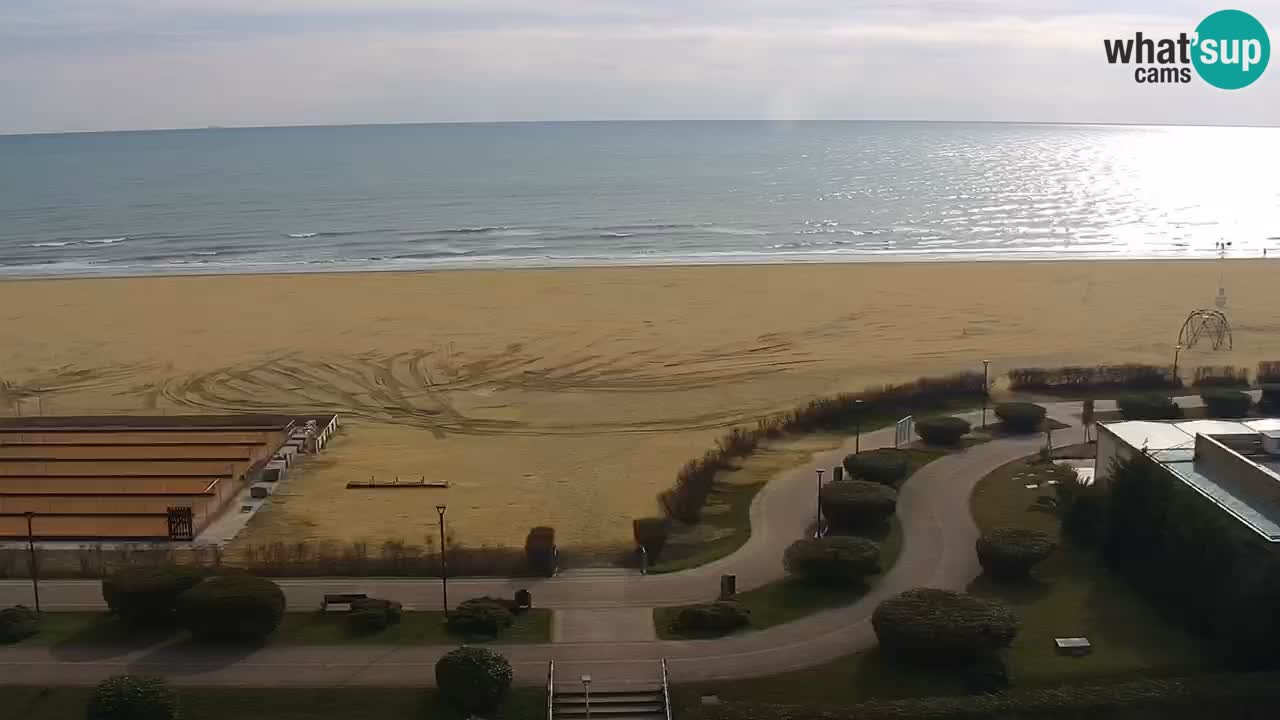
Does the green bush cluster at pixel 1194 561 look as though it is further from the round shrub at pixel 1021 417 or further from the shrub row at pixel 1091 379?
the shrub row at pixel 1091 379

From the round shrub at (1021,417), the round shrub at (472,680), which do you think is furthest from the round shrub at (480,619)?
the round shrub at (1021,417)

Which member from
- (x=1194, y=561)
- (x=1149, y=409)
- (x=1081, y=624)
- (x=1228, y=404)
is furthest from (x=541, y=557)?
(x=1228, y=404)

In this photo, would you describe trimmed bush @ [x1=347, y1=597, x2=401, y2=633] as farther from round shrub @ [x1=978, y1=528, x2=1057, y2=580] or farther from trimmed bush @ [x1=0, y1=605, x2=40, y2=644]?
round shrub @ [x1=978, y1=528, x2=1057, y2=580]

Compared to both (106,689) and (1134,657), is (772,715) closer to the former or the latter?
(1134,657)

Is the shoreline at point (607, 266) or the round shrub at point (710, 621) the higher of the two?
the shoreline at point (607, 266)

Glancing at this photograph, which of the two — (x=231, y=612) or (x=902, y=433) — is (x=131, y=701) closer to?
(x=231, y=612)

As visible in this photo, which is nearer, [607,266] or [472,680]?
[472,680]

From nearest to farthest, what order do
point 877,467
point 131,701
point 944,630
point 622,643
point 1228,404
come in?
point 131,701 < point 944,630 < point 622,643 < point 877,467 < point 1228,404
